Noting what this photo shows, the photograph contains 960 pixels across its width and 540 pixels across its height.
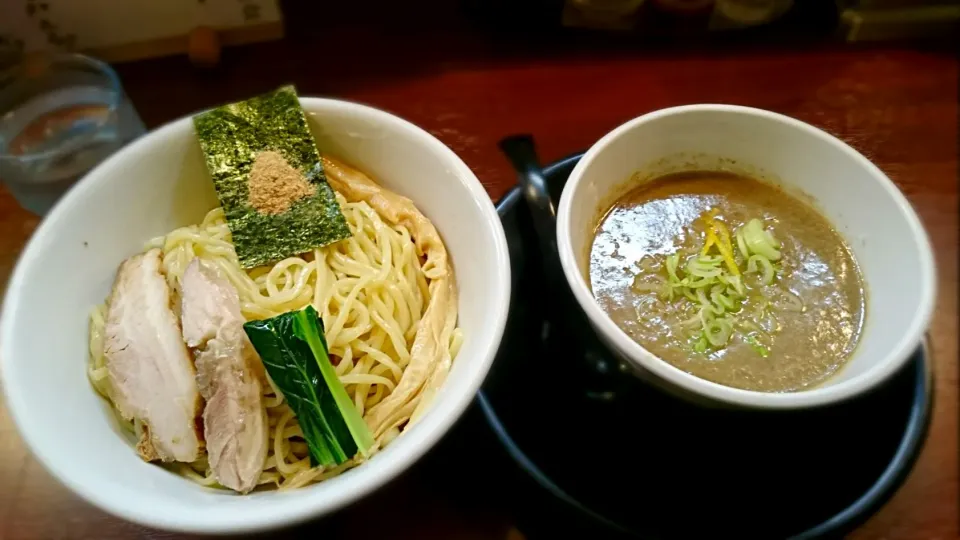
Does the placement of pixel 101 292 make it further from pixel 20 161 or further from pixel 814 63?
pixel 814 63

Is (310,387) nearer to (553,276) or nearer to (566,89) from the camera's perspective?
(553,276)

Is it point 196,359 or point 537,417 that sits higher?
point 196,359

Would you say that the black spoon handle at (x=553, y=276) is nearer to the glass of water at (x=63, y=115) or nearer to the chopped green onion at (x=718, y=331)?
the chopped green onion at (x=718, y=331)

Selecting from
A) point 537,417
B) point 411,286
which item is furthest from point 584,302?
point 411,286

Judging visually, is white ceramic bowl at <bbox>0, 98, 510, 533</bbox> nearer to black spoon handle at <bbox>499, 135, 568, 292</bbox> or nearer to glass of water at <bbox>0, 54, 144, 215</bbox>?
black spoon handle at <bbox>499, 135, 568, 292</bbox>

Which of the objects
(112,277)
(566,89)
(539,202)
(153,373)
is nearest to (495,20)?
(566,89)

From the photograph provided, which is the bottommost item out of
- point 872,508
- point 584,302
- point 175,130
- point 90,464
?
point 872,508
